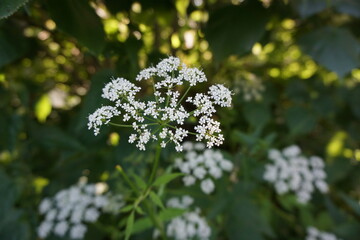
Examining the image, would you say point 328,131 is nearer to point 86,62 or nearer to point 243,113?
point 243,113

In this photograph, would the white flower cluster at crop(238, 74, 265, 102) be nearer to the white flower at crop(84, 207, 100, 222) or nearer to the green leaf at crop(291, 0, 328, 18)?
the green leaf at crop(291, 0, 328, 18)

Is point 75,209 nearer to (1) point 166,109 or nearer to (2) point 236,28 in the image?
(1) point 166,109

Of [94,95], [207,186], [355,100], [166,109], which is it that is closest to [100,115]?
[166,109]

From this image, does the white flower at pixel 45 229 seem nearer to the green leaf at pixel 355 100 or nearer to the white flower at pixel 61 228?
the white flower at pixel 61 228

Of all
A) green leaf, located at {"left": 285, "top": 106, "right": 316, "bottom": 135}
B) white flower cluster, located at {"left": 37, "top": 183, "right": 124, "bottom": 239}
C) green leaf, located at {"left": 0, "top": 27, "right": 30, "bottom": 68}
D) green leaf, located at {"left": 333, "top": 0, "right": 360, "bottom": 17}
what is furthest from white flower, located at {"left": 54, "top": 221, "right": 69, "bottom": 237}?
green leaf, located at {"left": 333, "top": 0, "right": 360, "bottom": 17}

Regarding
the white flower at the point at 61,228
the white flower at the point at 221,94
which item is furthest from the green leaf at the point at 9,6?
the white flower at the point at 61,228

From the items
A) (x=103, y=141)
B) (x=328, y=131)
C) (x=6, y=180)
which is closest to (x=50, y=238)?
(x=6, y=180)
